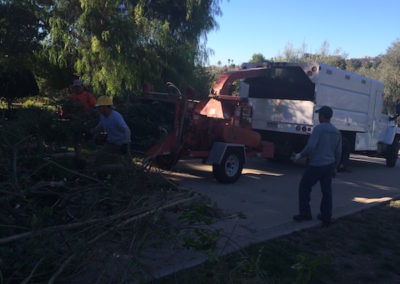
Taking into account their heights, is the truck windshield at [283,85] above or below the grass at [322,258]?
above

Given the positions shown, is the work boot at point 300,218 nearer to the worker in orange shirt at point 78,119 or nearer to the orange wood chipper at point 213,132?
the orange wood chipper at point 213,132

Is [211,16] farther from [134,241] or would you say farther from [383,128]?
[134,241]

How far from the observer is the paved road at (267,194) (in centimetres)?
595

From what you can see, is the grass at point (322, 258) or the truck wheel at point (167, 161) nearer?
the grass at point (322, 258)

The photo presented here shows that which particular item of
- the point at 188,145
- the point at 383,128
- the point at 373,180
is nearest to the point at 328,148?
the point at 188,145

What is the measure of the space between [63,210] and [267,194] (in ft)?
17.8

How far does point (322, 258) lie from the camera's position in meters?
3.44

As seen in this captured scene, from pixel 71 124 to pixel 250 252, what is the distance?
2.98 meters

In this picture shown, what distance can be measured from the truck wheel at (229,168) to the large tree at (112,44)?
463 cm

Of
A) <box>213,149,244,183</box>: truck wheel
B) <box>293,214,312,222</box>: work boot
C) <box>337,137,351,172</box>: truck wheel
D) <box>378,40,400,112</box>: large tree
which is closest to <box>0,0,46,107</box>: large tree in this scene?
<box>213,149,244,183</box>: truck wheel

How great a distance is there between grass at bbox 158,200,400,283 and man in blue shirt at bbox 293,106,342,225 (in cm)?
32

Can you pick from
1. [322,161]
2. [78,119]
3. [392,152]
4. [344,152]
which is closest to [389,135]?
[392,152]

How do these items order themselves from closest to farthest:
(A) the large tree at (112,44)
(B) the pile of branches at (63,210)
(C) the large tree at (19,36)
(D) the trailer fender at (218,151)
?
(B) the pile of branches at (63,210)
(D) the trailer fender at (218,151)
(A) the large tree at (112,44)
(C) the large tree at (19,36)

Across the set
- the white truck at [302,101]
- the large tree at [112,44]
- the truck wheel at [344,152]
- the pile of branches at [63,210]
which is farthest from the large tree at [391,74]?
the pile of branches at [63,210]
